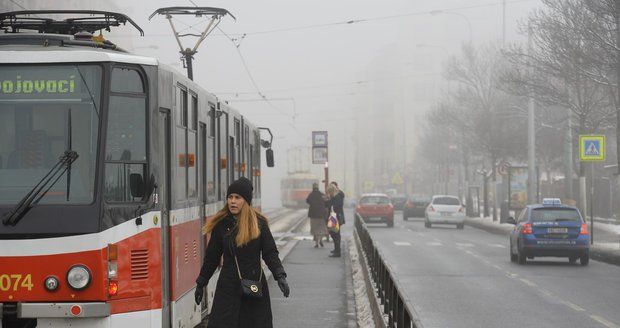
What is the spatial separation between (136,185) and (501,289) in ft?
40.4

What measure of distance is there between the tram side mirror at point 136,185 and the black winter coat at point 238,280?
1.13 meters

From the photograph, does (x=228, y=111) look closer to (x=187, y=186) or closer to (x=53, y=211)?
(x=187, y=186)

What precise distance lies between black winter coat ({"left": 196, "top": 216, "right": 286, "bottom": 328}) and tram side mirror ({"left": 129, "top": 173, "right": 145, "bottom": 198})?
1131 mm

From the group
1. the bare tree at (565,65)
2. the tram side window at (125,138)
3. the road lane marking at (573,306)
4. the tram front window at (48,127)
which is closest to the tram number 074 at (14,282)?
the tram front window at (48,127)

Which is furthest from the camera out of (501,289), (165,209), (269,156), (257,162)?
(257,162)

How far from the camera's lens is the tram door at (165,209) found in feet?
34.7

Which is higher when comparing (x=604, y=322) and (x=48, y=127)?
(x=48, y=127)

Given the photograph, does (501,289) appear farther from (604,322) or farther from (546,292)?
(604,322)

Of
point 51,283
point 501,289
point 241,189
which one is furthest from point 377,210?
point 241,189

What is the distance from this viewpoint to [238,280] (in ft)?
29.3

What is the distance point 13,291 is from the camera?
950 cm

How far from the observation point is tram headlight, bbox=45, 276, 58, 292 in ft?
31.1

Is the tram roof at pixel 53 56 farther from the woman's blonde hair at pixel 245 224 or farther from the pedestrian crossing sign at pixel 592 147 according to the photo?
the pedestrian crossing sign at pixel 592 147

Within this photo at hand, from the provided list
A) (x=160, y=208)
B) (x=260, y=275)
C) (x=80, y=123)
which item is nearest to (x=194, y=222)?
(x=160, y=208)
